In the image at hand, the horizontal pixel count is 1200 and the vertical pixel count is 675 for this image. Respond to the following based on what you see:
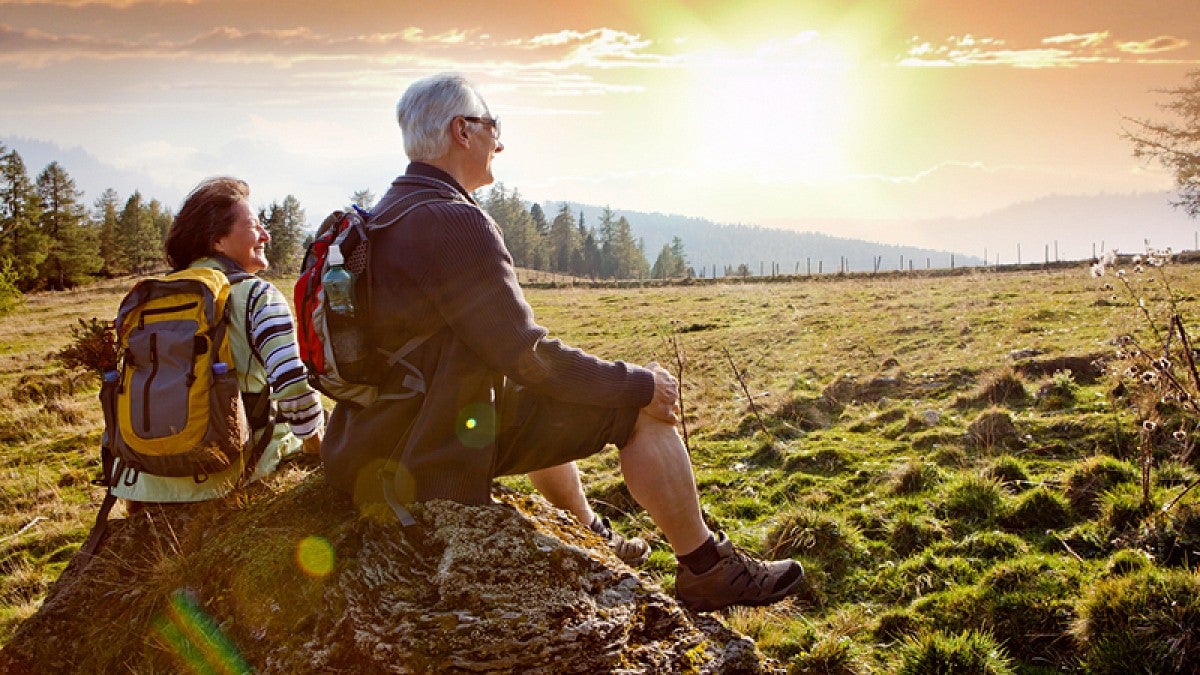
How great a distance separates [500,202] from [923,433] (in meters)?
97.2

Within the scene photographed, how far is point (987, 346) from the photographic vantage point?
13.2 meters

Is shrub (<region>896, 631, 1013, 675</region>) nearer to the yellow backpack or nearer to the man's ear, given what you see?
the man's ear

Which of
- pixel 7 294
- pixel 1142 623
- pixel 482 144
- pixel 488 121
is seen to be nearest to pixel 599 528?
pixel 482 144

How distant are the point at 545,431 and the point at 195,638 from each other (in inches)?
72.6

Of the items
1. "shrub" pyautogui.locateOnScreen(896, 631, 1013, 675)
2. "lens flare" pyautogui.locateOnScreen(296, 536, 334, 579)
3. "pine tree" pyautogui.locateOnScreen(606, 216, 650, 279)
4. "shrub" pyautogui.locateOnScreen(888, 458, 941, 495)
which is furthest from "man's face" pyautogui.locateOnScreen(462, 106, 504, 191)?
"pine tree" pyautogui.locateOnScreen(606, 216, 650, 279)

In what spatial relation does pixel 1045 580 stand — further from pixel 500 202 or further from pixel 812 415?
pixel 500 202

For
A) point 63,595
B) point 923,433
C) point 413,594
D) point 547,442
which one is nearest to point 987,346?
point 923,433

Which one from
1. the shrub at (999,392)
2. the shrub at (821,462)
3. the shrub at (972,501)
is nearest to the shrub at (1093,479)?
the shrub at (972,501)

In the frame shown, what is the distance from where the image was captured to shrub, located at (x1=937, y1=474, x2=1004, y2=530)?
594cm

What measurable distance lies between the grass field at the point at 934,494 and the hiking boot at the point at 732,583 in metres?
0.82

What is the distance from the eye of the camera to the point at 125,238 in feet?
245

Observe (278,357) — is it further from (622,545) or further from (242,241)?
(622,545)

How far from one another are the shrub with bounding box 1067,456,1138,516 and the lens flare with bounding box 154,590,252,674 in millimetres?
5921

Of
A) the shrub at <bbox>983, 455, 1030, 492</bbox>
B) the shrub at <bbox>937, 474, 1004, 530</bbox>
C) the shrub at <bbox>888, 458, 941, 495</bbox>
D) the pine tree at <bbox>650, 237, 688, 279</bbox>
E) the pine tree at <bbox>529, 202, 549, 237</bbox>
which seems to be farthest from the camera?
the pine tree at <bbox>529, 202, 549, 237</bbox>
